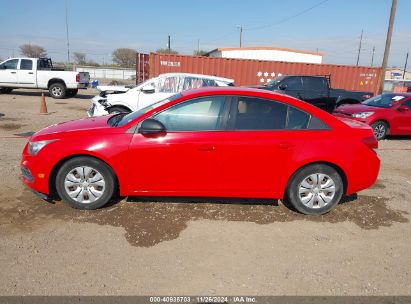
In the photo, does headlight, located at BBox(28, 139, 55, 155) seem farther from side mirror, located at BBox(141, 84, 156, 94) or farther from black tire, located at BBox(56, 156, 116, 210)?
side mirror, located at BBox(141, 84, 156, 94)

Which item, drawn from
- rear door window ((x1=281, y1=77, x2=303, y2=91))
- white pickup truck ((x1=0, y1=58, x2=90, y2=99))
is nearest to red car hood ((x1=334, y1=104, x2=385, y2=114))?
rear door window ((x1=281, y1=77, x2=303, y2=91))

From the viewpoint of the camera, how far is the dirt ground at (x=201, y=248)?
2.78 meters

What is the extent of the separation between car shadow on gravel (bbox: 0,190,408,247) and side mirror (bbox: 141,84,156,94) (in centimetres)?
479

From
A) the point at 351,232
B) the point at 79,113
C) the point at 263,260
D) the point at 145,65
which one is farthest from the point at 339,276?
the point at 145,65

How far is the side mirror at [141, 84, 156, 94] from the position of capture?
28.4 feet

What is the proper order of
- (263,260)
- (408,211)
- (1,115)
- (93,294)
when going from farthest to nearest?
(1,115), (408,211), (263,260), (93,294)

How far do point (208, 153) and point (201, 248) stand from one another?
109 cm

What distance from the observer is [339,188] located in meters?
4.08

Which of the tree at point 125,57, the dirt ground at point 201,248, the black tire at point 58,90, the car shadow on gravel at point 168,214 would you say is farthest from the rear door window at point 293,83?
the tree at point 125,57

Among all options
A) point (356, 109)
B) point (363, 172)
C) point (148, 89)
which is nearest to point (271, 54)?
point (356, 109)

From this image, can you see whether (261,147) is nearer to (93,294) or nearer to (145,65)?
(93,294)

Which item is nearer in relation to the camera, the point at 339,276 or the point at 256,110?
the point at 339,276

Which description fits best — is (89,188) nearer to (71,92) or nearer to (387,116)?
(387,116)

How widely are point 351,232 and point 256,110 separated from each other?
5.92 ft
